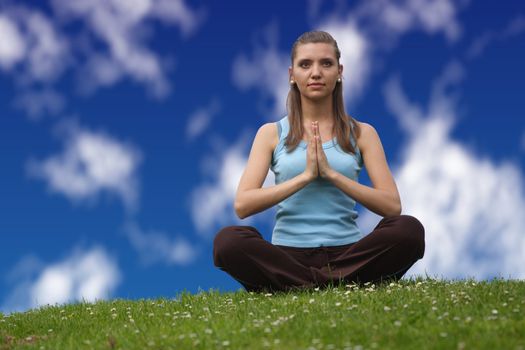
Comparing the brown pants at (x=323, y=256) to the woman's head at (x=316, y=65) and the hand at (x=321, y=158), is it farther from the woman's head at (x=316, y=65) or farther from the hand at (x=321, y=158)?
the woman's head at (x=316, y=65)

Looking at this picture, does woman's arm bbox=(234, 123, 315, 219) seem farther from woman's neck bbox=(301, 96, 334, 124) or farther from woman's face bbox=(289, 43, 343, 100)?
woman's face bbox=(289, 43, 343, 100)

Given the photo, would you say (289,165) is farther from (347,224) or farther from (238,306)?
(238,306)

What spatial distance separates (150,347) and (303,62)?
14.3 feet

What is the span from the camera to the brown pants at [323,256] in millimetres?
9555

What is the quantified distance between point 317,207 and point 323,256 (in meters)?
0.62

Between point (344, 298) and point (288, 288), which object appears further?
point (288, 288)

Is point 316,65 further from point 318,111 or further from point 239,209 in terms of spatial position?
point 239,209

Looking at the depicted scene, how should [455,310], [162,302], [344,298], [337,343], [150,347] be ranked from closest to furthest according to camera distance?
1. [337,343]
2. [150,347]
3. [455,310]
4. [344,298]
5. [162,302]

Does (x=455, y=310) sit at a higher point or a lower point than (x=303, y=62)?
lower

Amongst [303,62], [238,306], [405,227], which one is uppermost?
[303,62]

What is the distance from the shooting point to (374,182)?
32.1 feet

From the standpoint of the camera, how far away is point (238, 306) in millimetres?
8688

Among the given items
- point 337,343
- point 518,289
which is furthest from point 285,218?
point 337,343

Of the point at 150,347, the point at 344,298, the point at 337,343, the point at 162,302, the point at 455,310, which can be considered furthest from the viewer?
the point at 162,302
